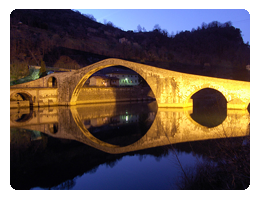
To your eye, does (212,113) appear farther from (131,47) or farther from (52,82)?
(131,47)

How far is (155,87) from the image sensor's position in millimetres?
19266

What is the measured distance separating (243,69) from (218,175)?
52.4 m

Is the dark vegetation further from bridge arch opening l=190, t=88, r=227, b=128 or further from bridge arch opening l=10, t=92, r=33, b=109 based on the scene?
bridge arch opening l=190, t=88, r=227, b=128

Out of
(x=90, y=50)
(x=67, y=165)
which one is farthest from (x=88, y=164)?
(x=90, y=50)

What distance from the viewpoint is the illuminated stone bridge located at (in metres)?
17.0

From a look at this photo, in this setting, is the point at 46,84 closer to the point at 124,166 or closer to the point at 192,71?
the point at 124,166

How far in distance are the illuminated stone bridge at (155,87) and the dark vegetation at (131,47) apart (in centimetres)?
1293

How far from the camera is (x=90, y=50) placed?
62.2 m

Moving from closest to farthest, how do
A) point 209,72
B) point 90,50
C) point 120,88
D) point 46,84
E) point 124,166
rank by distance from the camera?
point 124,166 < point 46,84 < point 120,88 < point 209,72 < point 90,50

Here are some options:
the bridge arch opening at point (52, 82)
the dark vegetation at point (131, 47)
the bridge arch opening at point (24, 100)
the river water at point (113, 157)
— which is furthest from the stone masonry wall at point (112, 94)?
the river water at point (113, 157)

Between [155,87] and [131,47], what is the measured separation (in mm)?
52878

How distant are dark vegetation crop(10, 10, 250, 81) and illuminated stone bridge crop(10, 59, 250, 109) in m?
12.9

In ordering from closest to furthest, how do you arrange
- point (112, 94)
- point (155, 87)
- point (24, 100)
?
point (155, 87), point (24, 100), point (112, 94)

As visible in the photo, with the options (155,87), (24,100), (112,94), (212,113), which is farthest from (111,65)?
(212,113)
